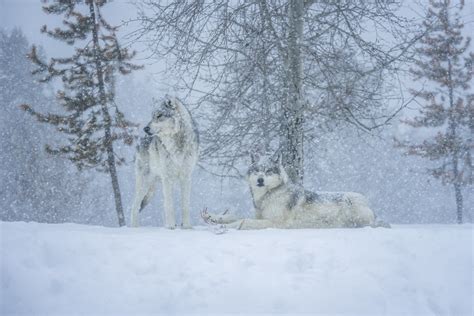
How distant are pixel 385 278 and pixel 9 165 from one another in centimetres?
2628

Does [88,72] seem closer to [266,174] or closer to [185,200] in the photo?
[185,200]

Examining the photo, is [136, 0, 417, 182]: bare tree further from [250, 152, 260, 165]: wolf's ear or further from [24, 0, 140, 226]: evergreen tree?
[24, 0, 140, 226]: evergreen tree

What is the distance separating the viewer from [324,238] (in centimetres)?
484

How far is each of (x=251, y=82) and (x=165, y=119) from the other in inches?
108

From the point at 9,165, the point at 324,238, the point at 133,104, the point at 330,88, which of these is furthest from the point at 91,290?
the point at 133,104

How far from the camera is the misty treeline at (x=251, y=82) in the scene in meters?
8.49

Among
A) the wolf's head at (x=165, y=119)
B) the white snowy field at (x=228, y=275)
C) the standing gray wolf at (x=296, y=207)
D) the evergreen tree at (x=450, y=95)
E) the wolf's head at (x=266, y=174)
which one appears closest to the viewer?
the white snowy field at (x=228, y=275)

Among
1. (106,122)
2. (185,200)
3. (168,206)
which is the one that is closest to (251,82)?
(185,200)

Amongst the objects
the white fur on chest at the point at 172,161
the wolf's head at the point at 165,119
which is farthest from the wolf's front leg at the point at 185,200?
the wolf's head at the point at 165,119

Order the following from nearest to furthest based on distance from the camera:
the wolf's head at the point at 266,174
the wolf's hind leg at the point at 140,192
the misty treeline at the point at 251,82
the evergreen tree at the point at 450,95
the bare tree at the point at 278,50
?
the wolf's head at the point at 266,174
the wolf's hind leg at the point at 140,192
the bare tree at the point at 278,50
the misty treeline at the point at 251,82
the evergreen tree at the point at 450,95

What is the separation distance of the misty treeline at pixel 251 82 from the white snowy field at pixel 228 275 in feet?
10.9

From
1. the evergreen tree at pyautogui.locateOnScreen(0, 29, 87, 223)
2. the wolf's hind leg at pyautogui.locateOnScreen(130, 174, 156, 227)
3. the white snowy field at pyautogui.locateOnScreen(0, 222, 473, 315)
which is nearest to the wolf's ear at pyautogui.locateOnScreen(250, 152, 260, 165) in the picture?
the wolf's hind leg at pyautogui.locateOnScreen(130, 174, 156, 227)

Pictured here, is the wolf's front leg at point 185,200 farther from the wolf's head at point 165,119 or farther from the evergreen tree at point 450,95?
the evergreen tree at point 450,95

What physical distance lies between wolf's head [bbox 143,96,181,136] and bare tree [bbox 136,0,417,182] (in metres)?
1.58
